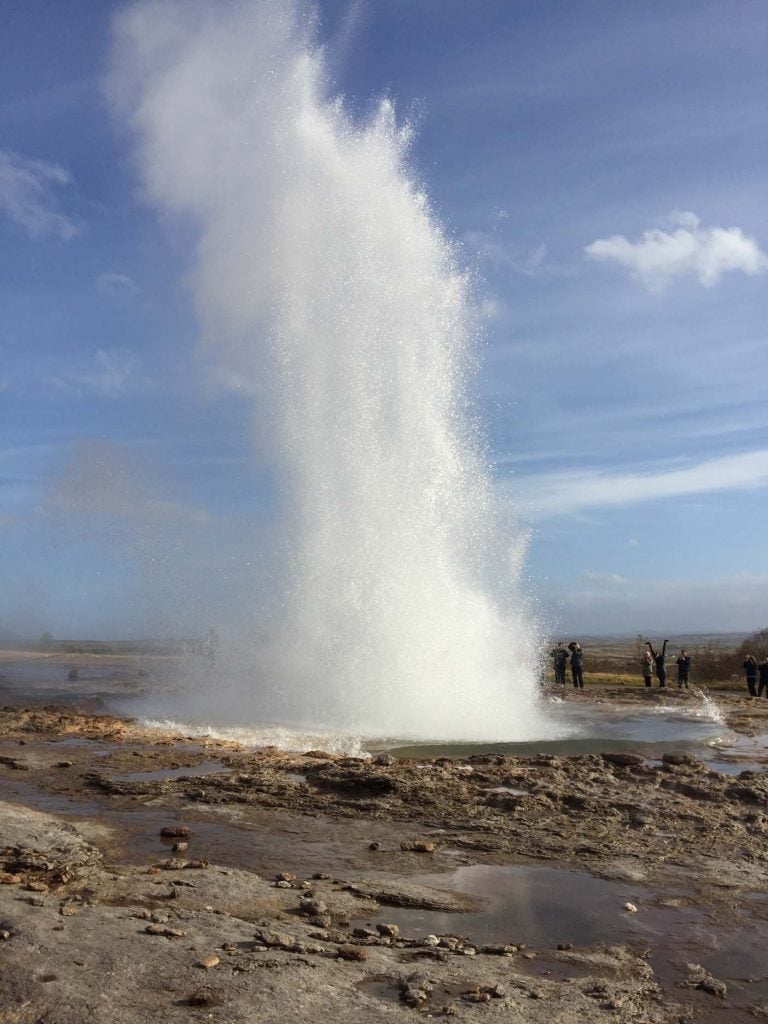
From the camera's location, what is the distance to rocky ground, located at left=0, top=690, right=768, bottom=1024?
452 cm

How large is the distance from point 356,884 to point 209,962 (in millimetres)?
2168

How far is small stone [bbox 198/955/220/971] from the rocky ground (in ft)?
0.04

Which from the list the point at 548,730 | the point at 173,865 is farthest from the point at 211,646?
the point at 173,865

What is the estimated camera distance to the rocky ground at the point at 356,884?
178 inches

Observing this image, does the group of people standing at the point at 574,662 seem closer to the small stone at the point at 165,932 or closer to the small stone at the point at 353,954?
the small stone at the point at 353,954

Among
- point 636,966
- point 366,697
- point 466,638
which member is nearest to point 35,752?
point 366,697

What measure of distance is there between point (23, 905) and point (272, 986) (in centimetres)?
210

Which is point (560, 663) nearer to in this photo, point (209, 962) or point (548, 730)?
point (548, 730)

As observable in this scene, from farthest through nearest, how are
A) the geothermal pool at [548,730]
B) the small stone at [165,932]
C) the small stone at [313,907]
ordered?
the geothermal pool at [548,730] → the small stone at [313,907] → the small stone at [165,932]

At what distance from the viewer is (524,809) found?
375 inches

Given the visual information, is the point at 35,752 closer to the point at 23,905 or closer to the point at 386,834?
the point at 386,834

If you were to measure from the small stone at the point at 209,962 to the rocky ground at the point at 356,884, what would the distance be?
1cm

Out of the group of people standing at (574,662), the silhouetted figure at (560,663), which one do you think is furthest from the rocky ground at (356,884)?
the silhouetted figure at (560,663)

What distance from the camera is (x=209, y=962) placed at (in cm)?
474
